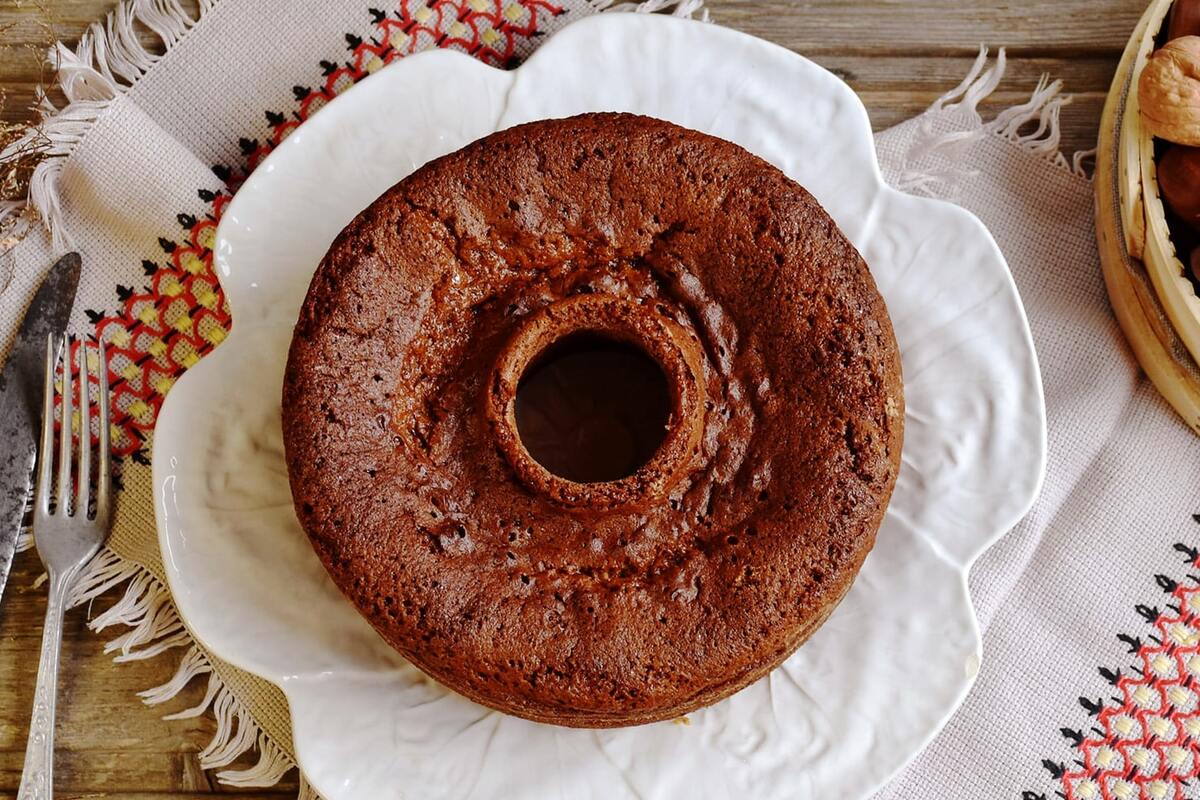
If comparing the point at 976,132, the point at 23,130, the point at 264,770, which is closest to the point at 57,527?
the point at 264,770

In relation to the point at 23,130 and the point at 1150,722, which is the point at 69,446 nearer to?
the point at 23,130

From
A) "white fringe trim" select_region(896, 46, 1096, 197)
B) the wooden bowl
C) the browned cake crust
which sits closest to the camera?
the browned cake crust

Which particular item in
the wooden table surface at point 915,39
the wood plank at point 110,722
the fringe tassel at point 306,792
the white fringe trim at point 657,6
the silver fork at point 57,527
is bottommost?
the fringe tassel at point 306,792

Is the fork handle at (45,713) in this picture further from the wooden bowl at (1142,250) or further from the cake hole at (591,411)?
the wooden bowl at (1142,250)

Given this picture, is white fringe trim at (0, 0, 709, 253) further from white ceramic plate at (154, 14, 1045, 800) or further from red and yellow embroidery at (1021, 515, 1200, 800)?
red and yellow embroidery at (1021, 515, 1200, 800)

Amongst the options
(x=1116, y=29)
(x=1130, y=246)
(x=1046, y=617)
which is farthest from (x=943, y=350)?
(x=1116, y=29)

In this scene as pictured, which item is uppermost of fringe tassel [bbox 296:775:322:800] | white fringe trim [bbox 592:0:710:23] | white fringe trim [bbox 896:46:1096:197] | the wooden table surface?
white fringe trim [bbox 592:0:710:23]

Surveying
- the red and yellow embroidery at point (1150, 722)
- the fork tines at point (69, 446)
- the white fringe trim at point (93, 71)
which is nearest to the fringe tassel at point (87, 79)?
the white fringe trim at point (93, 71)

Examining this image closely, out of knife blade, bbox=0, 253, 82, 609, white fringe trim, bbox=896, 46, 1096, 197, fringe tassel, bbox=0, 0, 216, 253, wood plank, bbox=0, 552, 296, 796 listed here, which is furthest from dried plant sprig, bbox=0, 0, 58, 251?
white fringe trim, bbox=896, 46, 1096, 197
